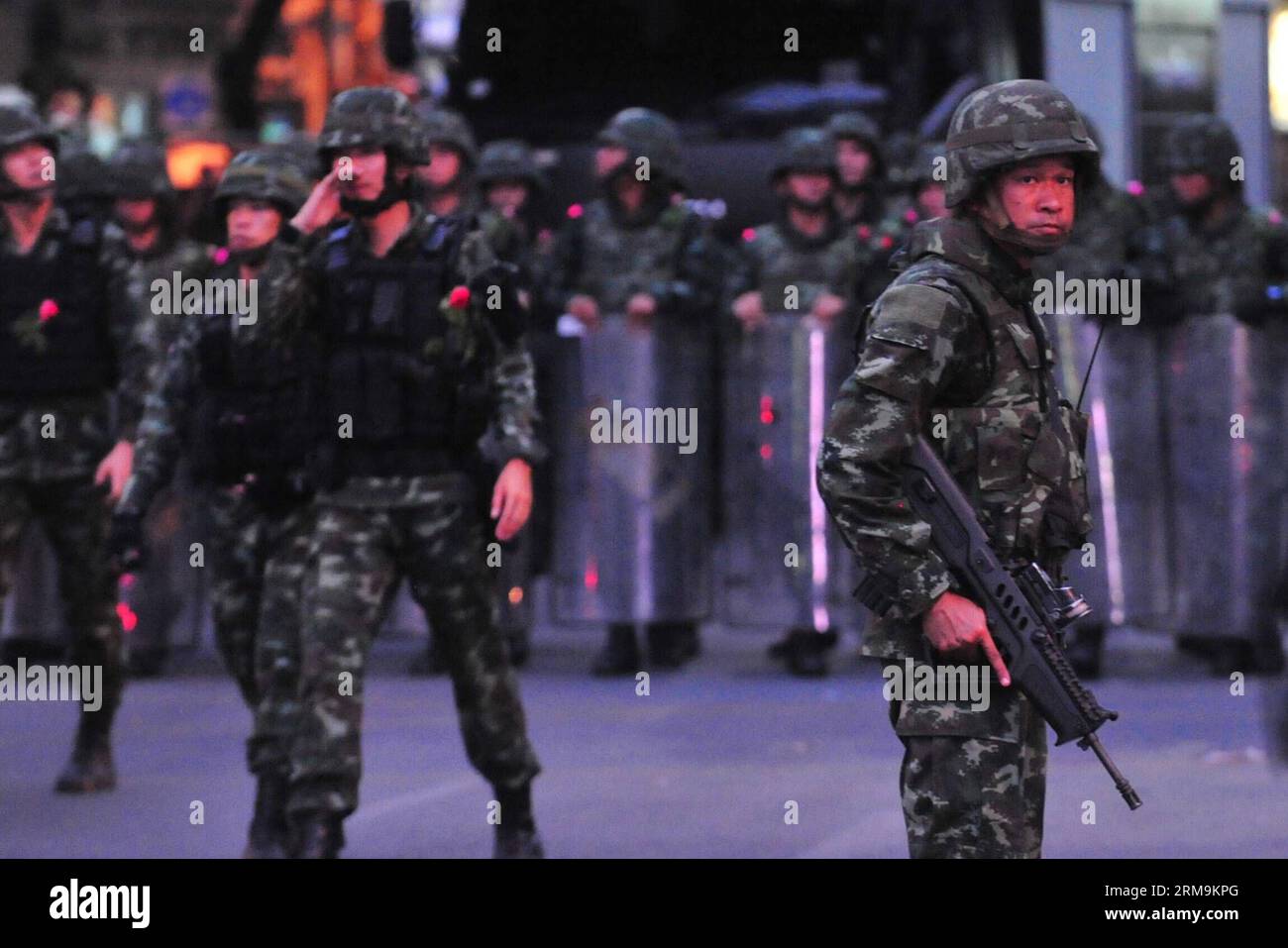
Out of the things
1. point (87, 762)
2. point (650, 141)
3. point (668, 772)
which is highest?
point (650, 141)

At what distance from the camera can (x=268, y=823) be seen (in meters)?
8.13

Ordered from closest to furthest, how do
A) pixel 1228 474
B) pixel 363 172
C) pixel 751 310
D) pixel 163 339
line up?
pixel 363 172
pixel 163 339
pixel 1228 474
pixel 751 310

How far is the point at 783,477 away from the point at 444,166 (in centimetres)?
196

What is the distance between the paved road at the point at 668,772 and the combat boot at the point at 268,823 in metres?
0.33

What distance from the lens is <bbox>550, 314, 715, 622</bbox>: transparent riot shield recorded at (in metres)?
12.1

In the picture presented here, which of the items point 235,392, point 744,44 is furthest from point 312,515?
point 744,44

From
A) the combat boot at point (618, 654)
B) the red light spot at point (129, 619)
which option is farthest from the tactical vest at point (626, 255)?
the red light spot at point (129, 619)

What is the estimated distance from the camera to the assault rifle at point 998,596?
5645 millimetres

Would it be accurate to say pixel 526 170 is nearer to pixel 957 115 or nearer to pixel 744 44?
pixel 744 44

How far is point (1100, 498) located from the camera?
1187 centimetres

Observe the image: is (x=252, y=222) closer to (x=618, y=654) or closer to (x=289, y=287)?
(x=289, y=287)

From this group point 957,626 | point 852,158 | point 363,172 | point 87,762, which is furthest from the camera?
point 852,158

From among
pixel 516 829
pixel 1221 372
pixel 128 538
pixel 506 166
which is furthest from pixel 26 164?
pixel 1221 372

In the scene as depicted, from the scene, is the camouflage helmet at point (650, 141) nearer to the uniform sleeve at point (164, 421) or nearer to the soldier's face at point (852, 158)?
the soldier's face at point (852, 158)
